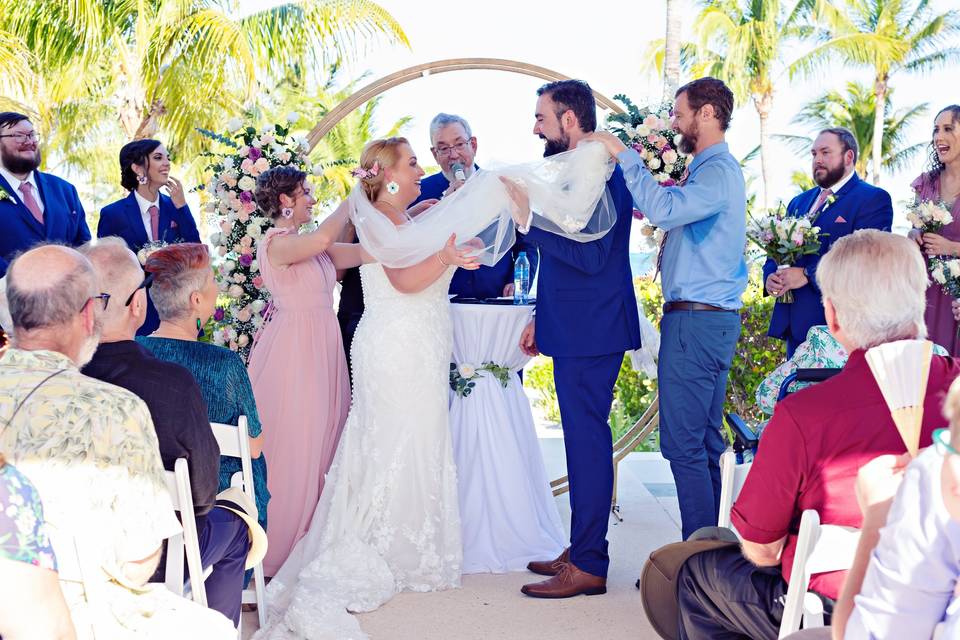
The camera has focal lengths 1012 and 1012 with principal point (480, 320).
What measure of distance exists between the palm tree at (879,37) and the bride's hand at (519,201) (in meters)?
31.8

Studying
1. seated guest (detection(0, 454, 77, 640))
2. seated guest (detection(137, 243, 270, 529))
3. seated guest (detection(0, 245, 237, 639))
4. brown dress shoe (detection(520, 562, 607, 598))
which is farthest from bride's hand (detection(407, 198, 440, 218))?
→ seated guest (detection(0, 454, 77, 640))

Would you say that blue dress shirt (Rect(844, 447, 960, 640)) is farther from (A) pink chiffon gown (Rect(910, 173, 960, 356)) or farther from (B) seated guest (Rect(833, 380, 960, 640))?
(A) pink chiffon gown (Rect(910, 173, 960, 356))

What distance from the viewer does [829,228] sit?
5.46m

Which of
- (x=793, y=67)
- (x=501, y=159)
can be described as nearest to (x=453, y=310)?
(x=501, y=159)

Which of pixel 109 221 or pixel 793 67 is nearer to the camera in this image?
pixel 109 221

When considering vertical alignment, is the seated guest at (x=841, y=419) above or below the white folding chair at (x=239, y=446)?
above

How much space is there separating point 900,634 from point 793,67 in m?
36.3

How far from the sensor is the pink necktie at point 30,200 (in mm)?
6129

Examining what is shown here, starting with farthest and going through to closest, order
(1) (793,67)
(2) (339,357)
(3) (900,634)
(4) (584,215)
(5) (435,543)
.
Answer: (1) (793,67)
(2) (339,357)
(5) (435,543)
(4) (584,215)
(3) (900,634)

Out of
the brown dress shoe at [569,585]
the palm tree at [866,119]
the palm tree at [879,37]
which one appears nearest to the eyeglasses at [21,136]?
the brown dress shoe at [569,585]

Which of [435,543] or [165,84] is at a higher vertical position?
[165,84]

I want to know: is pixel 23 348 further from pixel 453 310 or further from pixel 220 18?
pixel 220 18

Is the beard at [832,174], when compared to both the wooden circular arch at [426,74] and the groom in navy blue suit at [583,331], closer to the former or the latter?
the wooden circular arch at [426,74]

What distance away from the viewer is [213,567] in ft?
11.1
